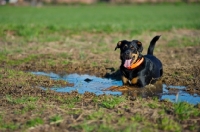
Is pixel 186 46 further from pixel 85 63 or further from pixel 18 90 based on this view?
pixel 18 90

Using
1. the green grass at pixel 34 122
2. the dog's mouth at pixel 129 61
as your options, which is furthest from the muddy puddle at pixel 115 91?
the green grass at pixel 34 122

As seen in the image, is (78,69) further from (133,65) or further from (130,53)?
(130,53)

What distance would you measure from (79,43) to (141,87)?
285 inches

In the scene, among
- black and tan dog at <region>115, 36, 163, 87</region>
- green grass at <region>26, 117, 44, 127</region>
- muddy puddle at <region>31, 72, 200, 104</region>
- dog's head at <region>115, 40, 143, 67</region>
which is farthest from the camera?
black and tan dog at <region>115, 36, 163, 87</region>

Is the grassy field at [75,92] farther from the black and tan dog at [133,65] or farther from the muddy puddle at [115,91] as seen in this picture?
the black and tan dog at [133,65]

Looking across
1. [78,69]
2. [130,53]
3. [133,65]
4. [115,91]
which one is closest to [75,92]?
[115,91]

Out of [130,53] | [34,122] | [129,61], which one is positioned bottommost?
[34,122]

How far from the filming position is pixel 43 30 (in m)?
19.4

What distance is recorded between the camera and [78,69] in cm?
1152

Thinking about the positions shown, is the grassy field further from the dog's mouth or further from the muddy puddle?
the dog's mouth

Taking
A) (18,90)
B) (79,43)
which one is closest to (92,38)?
(79,43)

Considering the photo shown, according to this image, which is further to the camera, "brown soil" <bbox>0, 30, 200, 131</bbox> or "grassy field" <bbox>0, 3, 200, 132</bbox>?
"brown soil" <bbox>0, 30, 200, 131</bbox>

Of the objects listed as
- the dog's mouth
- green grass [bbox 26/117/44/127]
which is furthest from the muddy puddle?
green grass [bbox 26/117/44/127]

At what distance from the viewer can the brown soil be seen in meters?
6.16
